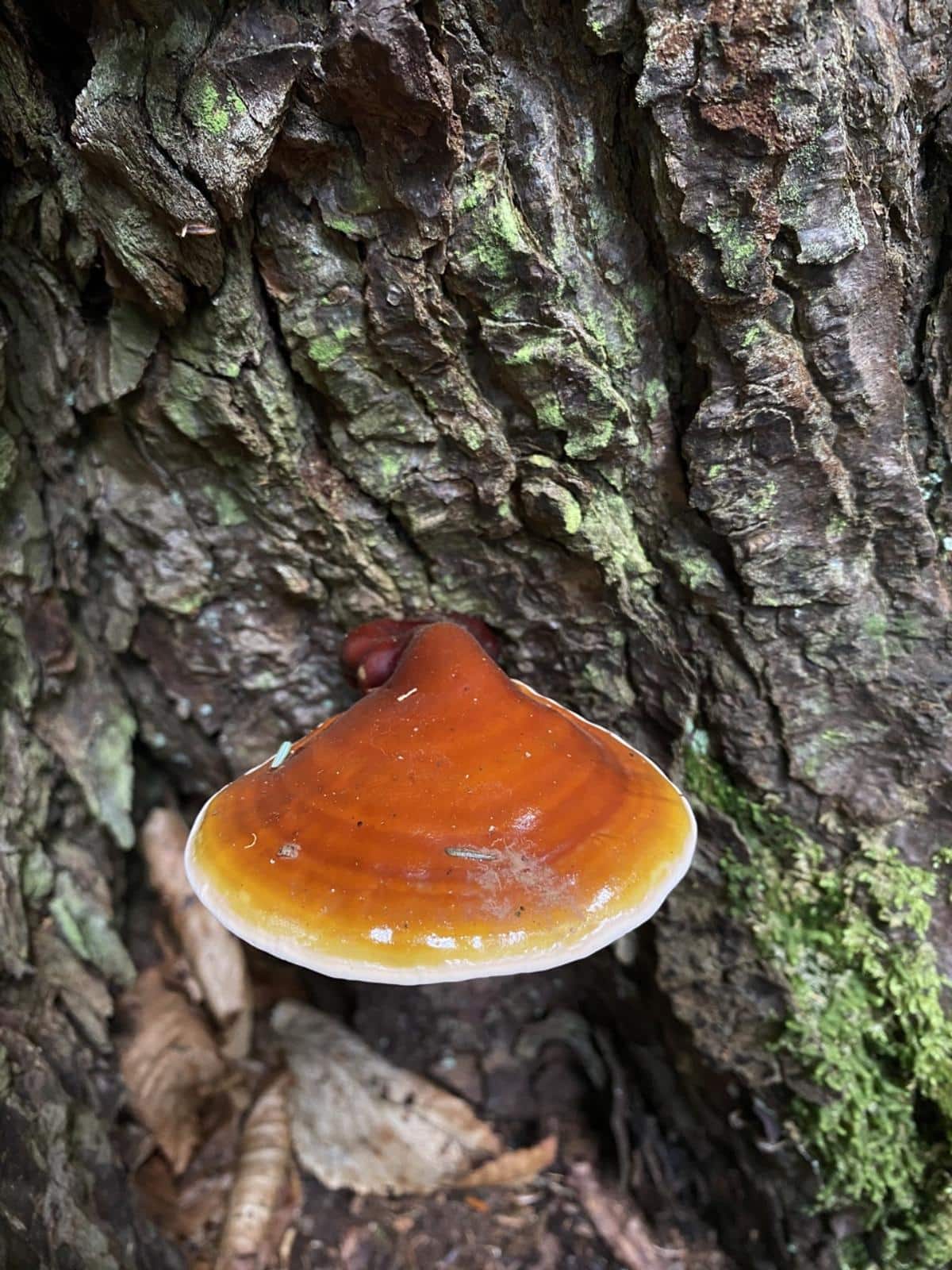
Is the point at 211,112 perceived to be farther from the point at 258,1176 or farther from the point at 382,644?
the point at 258,1176

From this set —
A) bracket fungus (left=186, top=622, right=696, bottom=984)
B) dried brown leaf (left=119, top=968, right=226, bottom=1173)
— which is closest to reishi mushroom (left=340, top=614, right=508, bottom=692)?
bracket fungus (left=186, top=622, right=696, bottom=984)

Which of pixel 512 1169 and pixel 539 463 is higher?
pixel 539 463

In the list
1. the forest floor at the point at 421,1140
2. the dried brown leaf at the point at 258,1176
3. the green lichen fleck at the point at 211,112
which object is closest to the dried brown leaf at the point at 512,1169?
the forest floor at the point at 421,1140

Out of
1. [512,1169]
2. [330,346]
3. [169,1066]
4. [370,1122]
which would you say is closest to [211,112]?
[330,346]

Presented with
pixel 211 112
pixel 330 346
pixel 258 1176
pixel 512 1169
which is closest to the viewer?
pixel 211 112

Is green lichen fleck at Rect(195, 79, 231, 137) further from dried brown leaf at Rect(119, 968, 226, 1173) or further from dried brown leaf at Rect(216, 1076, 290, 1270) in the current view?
dried brown leaf at Rect(216, 1076, 290, 1270)
